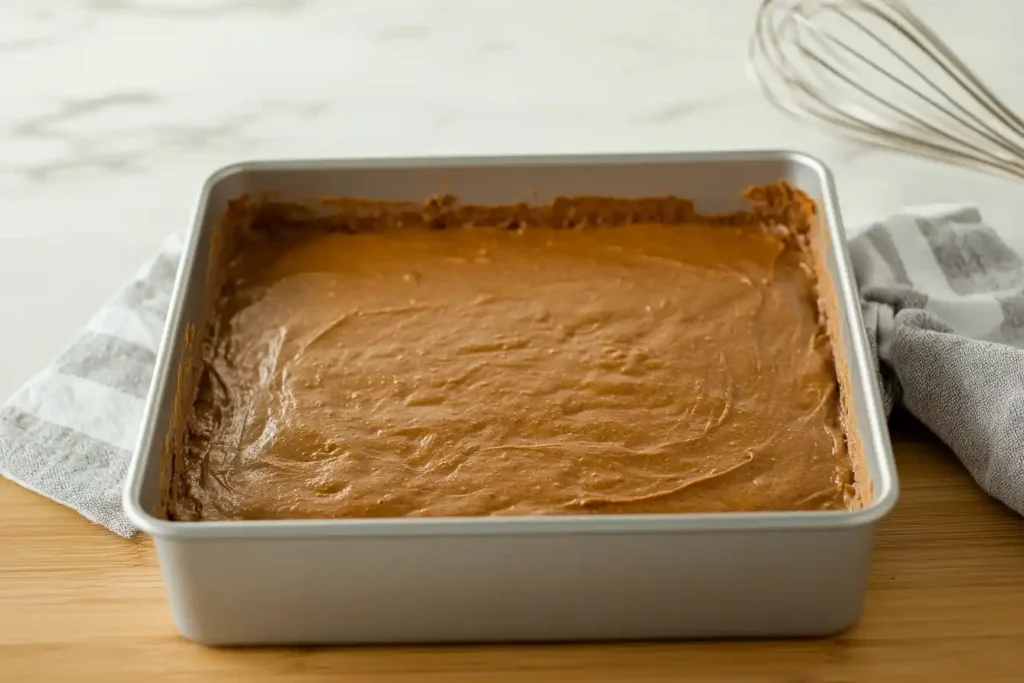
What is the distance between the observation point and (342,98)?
1.96 m

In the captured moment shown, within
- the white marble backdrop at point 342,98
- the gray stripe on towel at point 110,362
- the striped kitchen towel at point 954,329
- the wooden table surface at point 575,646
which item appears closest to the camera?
the wooden table surface at point 575,646

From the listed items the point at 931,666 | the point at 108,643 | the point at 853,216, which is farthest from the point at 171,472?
the point at 853,216

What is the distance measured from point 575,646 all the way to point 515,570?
13cm

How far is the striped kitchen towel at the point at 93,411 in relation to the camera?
131 cm

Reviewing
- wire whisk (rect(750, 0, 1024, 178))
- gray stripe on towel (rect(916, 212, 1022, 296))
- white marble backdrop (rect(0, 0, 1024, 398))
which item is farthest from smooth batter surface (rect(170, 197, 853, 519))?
wire whisk (rect(750, 0, 1024, 178))

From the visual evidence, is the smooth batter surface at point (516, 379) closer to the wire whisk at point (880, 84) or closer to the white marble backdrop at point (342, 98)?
the white marble backdrop at point (342, 98)

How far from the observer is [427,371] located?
135cm

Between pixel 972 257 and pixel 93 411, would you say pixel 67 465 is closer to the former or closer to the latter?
pixel 93 411

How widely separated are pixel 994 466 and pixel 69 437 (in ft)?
3.06

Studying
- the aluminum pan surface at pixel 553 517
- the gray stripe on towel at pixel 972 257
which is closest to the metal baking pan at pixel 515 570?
the aluminum pan surface at pixel 553 517

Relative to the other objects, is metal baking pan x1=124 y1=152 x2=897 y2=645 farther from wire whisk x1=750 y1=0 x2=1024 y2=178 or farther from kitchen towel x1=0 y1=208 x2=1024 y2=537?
wire whisk x1=750 y1=0 x2=1024 y2=178

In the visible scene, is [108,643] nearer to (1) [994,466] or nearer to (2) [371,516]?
(2) [371,516]

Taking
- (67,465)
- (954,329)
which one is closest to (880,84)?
(954,329)

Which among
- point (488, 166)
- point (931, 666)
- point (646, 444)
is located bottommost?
point (931, 666)
